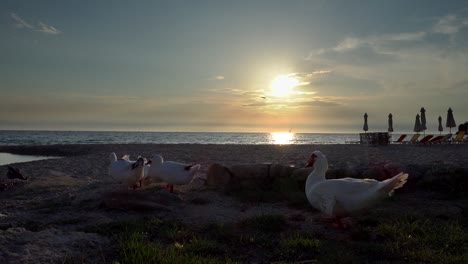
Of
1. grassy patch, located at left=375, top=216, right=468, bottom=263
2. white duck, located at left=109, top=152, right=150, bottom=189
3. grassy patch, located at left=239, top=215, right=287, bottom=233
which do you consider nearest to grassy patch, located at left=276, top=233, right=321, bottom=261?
grassy patch, located at left=239, top=215, right=287, bottom=233

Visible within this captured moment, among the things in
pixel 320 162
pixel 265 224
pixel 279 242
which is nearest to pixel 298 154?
pixel 320 162

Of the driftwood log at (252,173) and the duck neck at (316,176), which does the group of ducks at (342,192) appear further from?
the driftwood log at (252,173)

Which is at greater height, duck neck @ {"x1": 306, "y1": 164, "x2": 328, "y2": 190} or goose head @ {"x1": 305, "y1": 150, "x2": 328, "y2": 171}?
goose head @ {"x1": 305, "y1": 150, "x2": 328, "y2": 171}

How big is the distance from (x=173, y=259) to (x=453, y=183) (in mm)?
7513

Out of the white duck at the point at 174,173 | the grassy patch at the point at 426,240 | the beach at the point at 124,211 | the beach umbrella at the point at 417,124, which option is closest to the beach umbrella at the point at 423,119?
the beach umbrella at the point at 417,124

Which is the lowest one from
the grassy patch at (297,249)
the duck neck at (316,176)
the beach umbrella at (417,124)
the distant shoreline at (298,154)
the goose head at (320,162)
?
the grassy patch at (297,249)

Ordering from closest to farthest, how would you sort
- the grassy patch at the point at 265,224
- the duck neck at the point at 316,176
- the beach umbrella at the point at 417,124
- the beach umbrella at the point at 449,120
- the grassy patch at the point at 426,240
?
the grassy patch at the point at 426,240, the grassy patch at the point at 265,224, the duck neck at the point at 316,176, the beach umbrella at the point at 449,120, the beach umbrella at the point at 417,124

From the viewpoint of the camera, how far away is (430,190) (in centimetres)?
845

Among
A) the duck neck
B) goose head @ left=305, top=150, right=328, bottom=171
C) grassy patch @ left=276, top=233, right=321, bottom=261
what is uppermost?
goose head @ left=305, top=150, right=328, bottom=171

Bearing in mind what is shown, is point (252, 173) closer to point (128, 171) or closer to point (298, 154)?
point (128, 171)

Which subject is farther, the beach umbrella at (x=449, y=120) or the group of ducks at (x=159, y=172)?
the beach umbrella at (x=449, y=120)

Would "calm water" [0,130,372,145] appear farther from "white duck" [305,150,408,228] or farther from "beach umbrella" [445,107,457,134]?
"white duck" [305,150,408,228]

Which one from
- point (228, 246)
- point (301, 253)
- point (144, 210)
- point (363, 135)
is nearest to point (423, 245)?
point (301, 253)

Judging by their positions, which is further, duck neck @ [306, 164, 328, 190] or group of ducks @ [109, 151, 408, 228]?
duck neck @ [306, 164, 328, 190]
